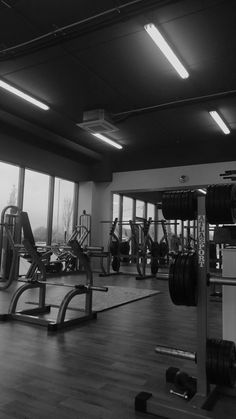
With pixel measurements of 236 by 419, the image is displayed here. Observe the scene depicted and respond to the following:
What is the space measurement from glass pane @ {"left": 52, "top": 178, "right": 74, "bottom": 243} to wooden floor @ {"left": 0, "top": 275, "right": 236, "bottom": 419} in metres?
5.33

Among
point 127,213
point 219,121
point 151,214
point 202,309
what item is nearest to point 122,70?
point 219,121

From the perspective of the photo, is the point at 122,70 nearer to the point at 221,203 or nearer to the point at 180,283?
the point at 221,203

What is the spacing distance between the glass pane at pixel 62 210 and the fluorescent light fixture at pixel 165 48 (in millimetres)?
5112

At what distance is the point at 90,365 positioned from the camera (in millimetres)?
2291

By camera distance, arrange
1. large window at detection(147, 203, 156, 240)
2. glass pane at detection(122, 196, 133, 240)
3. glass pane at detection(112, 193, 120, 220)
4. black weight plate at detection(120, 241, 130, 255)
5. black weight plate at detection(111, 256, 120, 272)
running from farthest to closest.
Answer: large window at detection(147, 203, 156, 240) → glass pane at detection(122, 196, 133, 240) → glass pane at detection(112, 193, 120, 220) → black weight plate at detection(120, 241, 130, 255) → black weight plate at detection(111, 256, 120, 272)

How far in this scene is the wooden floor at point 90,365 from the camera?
5.60 feet

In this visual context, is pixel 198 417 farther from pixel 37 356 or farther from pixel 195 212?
pixel 37 356

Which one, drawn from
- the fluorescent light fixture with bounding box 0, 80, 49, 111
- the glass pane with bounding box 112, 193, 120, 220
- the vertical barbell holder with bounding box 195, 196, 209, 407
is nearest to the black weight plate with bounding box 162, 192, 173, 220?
the vertical barbell holder with bounding box 195, 196, 209, 407

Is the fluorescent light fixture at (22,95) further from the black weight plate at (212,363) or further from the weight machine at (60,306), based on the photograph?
the black weight plate at (212,363)

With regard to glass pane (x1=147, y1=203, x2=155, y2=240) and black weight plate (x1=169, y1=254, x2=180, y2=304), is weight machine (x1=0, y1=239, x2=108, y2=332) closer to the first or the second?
black weight plate (x1=169, y1=254, x2=180, y2=304)

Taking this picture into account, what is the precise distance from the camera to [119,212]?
11.0 metres

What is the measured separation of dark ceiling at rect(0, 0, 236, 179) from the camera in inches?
143

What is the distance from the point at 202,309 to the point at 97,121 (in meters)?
5.01

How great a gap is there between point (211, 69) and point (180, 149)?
387 centimetres
